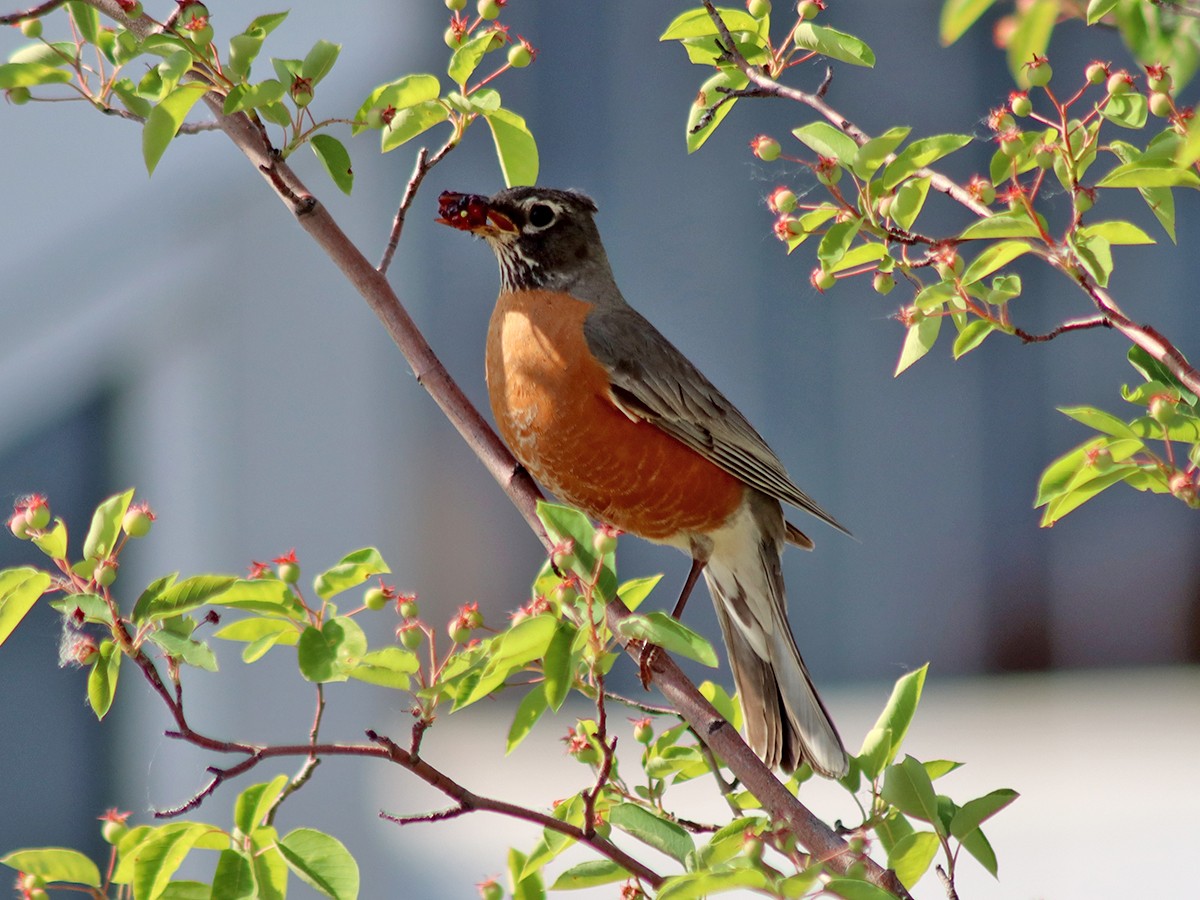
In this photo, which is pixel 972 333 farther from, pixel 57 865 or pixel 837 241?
pixel 57 865

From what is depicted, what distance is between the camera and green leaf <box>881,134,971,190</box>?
1269 mm

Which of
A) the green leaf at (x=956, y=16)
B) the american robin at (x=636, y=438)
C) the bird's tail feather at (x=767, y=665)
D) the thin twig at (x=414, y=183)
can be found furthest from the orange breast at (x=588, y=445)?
the green leaf at (x=956, y=16)

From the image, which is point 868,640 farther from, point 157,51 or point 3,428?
point 157,51

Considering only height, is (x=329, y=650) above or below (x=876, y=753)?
above

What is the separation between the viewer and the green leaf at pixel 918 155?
1269mm

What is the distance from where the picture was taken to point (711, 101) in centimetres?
158

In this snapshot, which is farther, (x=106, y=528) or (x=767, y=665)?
(x=767, y=665)

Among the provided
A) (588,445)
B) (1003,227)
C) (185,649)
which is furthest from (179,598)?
(588,445)

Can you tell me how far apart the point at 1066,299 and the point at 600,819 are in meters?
4.96

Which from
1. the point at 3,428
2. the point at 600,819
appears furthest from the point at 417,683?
the point at 3,428

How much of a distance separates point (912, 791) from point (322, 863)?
1.71 feet

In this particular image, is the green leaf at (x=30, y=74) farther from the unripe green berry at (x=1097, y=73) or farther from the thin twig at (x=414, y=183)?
the unripe green berry at (x=1097, y=73)

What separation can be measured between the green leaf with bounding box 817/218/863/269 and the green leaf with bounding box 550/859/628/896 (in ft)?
1.90

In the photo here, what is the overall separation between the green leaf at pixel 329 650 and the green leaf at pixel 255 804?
0.11 meters
